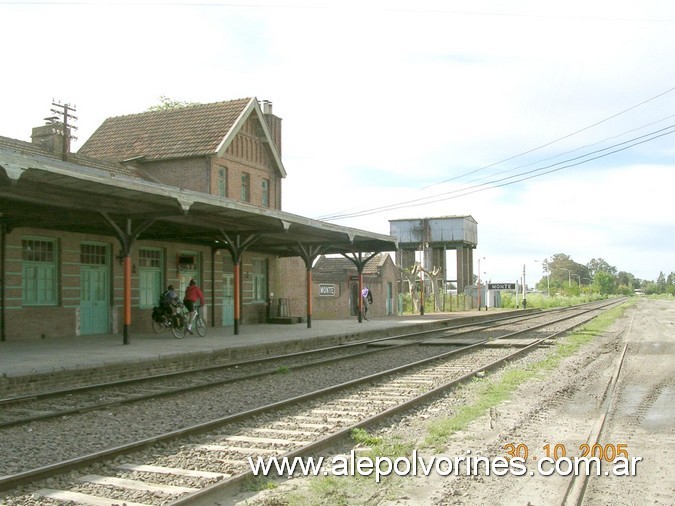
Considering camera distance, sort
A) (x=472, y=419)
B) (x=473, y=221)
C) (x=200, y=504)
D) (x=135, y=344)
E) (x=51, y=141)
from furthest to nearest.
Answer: (x=473, y=221)
(x=51, y=141)
(x=135, y=344)
(x=472, y=419)
(x=200, y=504)

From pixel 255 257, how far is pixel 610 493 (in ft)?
77.5

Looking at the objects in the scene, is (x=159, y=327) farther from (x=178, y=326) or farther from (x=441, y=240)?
(x=441, y=240)

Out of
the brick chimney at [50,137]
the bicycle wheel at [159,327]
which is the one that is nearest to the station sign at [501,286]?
the brick chimney at [50,137]

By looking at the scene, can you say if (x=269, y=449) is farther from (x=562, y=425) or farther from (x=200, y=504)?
(x=562, y=425)

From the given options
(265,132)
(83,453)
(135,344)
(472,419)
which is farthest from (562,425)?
(265,132)

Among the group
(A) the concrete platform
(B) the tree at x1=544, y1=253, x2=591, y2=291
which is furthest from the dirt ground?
(B) the tree at x1=544, y1=253, x2=591, y2=291

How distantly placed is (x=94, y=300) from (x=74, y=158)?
21.2 ft

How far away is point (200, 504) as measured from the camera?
5016 mm

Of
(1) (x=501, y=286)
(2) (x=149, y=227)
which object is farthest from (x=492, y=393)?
(1) (x=501, y=286)

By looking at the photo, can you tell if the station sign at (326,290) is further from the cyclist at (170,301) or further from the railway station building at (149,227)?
the cyclist at (170,301)

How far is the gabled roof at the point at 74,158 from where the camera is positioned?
70.1 ft

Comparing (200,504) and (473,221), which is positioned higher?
(473,221)

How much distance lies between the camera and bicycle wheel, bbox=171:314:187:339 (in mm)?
18984

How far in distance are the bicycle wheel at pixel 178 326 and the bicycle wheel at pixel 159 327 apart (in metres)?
1.14
